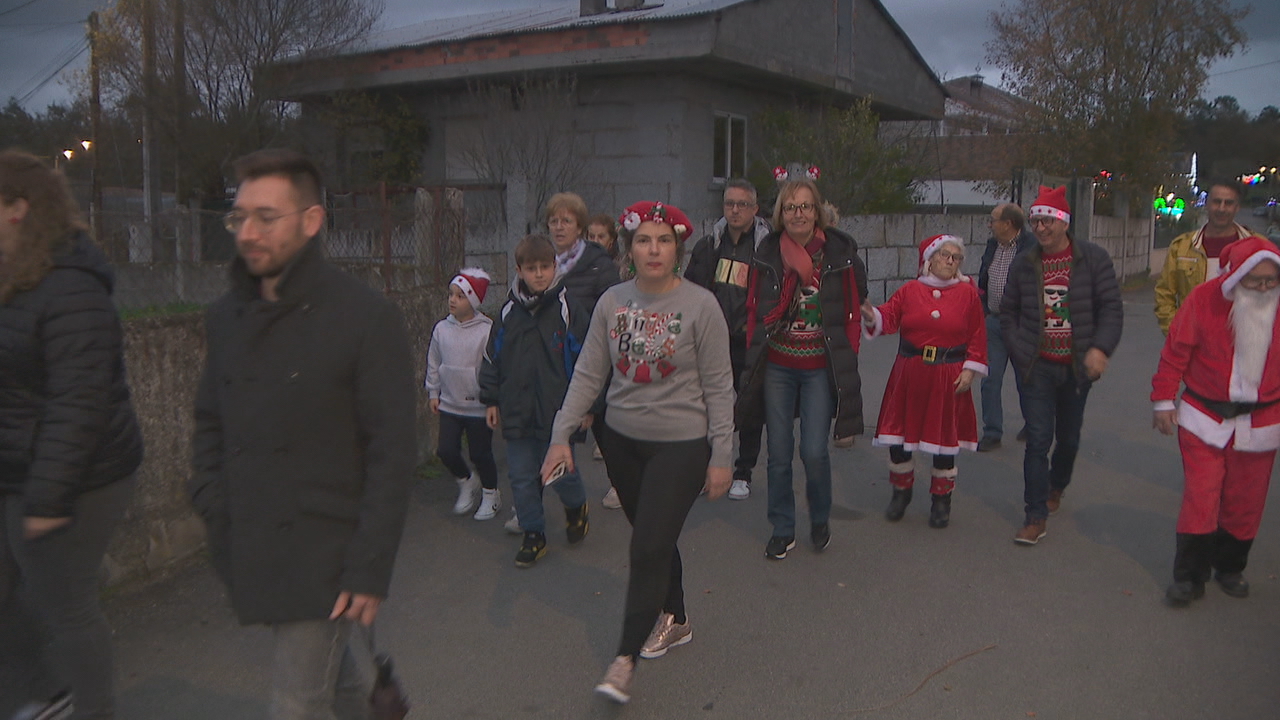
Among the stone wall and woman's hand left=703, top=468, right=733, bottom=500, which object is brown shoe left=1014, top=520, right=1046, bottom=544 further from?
the stone wall

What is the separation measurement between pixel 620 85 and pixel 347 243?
384 inches

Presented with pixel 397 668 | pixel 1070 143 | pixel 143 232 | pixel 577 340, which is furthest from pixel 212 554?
pixel 1070 143

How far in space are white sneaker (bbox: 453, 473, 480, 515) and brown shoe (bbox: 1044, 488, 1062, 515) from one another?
340 centimetres

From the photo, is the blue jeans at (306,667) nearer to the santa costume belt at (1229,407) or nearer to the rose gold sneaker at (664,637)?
the rose gold sneaker at (664,637)

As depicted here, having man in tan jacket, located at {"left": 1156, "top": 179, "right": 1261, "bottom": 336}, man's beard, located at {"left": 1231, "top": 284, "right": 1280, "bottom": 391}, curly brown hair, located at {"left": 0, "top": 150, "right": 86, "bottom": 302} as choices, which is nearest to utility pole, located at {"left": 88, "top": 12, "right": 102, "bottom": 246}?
curly brown hair, located at {"left": 0, "top": 150, "right": 86, "bottom": 302}

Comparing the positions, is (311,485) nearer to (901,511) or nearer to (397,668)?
(397,668)

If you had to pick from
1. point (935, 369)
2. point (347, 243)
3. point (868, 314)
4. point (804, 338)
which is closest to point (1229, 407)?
point (935, 369)

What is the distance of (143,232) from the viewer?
1052 cm

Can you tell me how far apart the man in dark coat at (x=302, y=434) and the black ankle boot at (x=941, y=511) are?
4.12 metres

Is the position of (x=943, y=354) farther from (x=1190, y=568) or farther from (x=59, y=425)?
(x=59, y=425)

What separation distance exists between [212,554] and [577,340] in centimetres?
293

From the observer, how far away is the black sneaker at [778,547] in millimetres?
5531

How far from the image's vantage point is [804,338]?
543 centimetres

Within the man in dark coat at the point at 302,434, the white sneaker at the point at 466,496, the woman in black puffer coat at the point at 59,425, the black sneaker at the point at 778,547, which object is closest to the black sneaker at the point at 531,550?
the white sneaker at the point at 466,496
